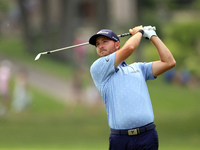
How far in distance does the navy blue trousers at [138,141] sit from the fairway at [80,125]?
1027cm

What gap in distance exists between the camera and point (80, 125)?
2127cm

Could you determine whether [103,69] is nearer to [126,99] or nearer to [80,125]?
[126,99]

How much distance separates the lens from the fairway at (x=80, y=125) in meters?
18.0

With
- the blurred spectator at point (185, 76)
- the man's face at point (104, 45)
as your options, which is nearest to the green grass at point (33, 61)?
the blurred spectator at point (185, 76)

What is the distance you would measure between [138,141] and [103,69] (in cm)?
77

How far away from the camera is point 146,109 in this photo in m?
5.75

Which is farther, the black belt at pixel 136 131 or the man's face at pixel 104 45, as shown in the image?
the man's face at pixel 104 45

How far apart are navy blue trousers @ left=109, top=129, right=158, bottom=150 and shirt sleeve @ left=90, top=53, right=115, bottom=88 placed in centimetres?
58

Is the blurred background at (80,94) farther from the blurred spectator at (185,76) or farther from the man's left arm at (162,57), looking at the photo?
the man's left arm at (162,57)

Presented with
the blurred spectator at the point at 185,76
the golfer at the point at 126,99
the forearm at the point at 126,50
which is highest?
the blurred spectator at the point at 185,76

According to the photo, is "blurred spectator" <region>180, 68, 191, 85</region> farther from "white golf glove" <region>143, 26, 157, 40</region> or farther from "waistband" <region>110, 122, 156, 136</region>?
"waistband" <region>110, 122, 156, 136</region>

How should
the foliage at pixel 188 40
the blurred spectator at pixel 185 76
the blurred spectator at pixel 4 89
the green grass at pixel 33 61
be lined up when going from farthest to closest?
the green grass at pixel 33 61, the blurred spectator at pixel 185 76, the blurred spectator at pixel 4 89, the foliage at pixel 188 40

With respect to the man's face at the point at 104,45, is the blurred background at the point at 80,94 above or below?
above

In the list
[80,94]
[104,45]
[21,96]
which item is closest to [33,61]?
[80,94]
